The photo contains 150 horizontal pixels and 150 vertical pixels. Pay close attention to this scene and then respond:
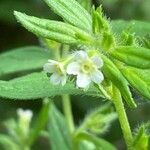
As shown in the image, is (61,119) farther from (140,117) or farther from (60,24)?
(140,117)

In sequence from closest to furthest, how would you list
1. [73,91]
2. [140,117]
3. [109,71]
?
[109,71] → [73,91] → [140,117]

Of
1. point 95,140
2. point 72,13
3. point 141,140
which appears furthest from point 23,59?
point 141,140

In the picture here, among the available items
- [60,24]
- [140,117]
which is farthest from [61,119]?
[140,117]

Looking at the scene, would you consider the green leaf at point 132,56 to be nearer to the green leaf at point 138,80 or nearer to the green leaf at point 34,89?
the green leaf at point 138,80

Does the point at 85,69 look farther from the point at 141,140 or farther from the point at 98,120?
the point at 98,120

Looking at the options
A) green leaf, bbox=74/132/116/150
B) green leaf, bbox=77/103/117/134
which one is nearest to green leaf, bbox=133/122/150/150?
green leaf, bbox=74/132/116/150

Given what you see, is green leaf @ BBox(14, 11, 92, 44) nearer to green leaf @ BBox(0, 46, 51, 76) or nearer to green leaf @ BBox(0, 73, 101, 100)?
green leaf @ BBox(0, 73, 101, 100)
